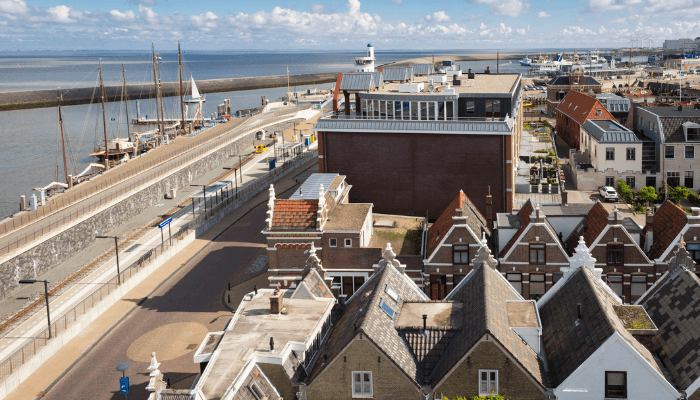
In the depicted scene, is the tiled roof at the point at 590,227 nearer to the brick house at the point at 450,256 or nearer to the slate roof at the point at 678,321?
the brick house at the point at 450,256

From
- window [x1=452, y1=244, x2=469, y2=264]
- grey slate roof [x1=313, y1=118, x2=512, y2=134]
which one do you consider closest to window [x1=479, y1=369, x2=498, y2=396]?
window [x1=452, y1=244, x2=469, y2=264]

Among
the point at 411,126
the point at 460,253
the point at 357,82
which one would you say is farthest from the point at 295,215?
the point at 357,82

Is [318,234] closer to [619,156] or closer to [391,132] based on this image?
[391,132]

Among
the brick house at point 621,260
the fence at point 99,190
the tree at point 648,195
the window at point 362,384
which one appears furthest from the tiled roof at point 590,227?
the fence at point 99,190

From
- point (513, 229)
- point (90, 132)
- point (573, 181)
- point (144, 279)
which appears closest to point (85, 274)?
point (144, 279)

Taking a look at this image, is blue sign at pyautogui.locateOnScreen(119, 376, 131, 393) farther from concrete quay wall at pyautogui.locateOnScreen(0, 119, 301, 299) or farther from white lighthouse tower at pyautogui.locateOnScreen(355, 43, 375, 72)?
white lighthouse tower at pyautogui.locateOnScreen(355, 43, 375, 72)

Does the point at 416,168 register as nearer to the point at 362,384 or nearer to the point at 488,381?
the point at 362,384
